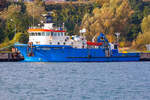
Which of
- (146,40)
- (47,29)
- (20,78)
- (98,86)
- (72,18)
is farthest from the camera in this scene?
(72,18)

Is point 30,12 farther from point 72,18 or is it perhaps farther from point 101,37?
point 101,37

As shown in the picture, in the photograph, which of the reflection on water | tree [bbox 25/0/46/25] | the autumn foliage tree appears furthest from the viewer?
tree [bbox 25/0/46/25]

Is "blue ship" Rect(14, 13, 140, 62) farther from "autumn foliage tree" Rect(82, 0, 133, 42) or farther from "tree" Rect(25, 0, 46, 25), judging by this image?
"tree" Rect(25, 0, 46, 25)

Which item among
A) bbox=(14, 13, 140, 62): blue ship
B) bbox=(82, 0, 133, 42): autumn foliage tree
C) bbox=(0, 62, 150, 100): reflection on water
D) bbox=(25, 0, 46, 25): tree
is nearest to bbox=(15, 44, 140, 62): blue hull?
bbox=(14, 13, 140, 62): blue ship

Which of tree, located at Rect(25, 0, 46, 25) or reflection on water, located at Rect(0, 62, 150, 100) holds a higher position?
tree, located at Rect(25, 0, 46, 25)

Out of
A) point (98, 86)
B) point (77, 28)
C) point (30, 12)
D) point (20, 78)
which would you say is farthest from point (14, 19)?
point (98, 86)

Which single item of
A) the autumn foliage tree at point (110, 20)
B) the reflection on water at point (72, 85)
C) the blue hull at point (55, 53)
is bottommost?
the reflection on water at point (72, 85)

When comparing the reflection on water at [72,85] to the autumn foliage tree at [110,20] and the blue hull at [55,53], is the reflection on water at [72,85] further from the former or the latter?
the autumn foliage tree at [110,20]

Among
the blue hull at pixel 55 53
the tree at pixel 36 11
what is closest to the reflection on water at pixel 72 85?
the blue hull at pixel 55 53

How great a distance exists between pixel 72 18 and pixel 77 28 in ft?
24.1

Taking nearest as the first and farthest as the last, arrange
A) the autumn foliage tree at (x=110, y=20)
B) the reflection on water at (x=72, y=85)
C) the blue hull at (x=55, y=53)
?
1. the reflection on water at (x=72, y=85)
2. the blue hull at (x=55, y=53)
3. the autumn foliage tree at (x=110, y=20)

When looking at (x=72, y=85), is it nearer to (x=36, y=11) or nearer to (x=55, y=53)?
(x=55, y=53)

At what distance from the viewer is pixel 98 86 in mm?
42156

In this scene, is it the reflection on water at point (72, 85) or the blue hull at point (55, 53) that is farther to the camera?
the blue hull at point (55, 53)
